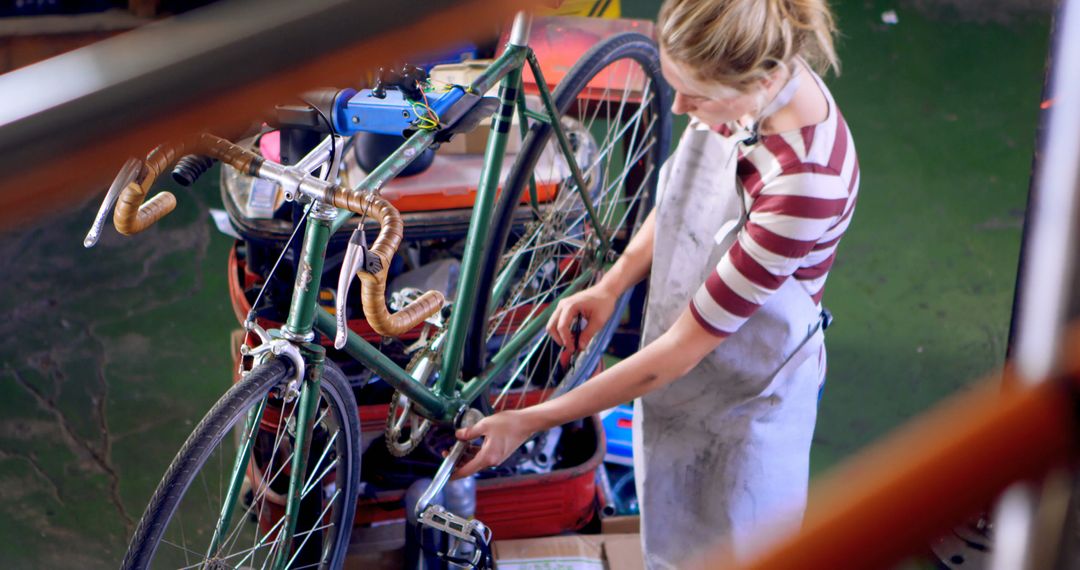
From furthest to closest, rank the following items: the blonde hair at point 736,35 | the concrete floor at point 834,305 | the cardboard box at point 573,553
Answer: the concrete floor at point 834,305 < the cardboard box at point 573,553 < the blonde hair at point 736,35

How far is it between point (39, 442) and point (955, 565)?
6.82 feet

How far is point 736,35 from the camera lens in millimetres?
1340

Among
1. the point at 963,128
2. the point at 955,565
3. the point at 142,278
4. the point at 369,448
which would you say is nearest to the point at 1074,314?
the point at 955,565

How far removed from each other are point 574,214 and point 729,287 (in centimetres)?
101

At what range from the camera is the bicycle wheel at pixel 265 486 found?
1433 millimetres

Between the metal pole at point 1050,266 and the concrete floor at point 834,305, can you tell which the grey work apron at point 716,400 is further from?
the metal pole at point 1050,266

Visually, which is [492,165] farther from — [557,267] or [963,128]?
[963,128]

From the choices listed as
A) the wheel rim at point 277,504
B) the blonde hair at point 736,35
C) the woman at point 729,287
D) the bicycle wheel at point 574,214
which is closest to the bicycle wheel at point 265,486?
the wheel rim at point 277,504

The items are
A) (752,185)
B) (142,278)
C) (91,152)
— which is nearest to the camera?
(91,152)

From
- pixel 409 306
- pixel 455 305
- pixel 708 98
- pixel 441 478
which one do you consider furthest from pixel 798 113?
pixel 441 478

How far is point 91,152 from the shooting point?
0.22 metres

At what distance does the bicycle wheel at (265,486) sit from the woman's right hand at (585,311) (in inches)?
15.8

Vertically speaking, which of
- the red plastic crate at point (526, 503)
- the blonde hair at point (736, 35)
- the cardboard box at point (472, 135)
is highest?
the blonde hair at point (736, 35)

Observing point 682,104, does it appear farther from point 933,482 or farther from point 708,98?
point 933,482
